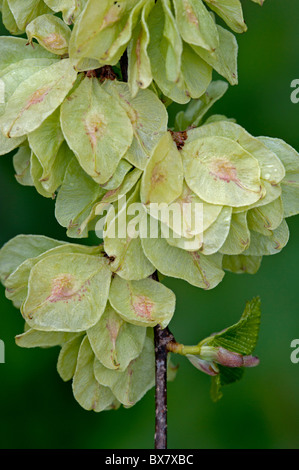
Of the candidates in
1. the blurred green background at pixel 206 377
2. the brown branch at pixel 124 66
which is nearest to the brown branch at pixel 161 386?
the brown branch at pixel 124 66

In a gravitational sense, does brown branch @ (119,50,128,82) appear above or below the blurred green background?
above

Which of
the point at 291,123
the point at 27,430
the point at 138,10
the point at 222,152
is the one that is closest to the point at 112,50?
the point at 138,10

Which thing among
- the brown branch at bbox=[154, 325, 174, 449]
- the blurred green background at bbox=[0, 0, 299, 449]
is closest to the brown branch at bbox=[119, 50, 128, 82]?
the brown branch at bbox=[154, 325, 174, 449]

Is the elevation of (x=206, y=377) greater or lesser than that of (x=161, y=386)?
lesser

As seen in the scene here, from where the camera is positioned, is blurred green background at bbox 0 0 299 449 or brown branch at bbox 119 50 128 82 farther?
blurred green background at bbox 0 0 299 449

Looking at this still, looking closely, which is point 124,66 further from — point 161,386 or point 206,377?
point 206,377

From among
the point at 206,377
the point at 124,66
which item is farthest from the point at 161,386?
the point at 206,377

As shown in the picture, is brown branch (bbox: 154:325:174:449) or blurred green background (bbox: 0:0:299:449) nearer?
brown branch (bbox: 154:325:174:449)

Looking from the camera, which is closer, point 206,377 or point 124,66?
point 124,66

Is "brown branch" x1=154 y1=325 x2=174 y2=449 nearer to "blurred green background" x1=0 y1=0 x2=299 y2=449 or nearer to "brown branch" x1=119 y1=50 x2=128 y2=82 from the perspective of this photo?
"brown branch" x1=119 y1=50 x2=128 y2=82
